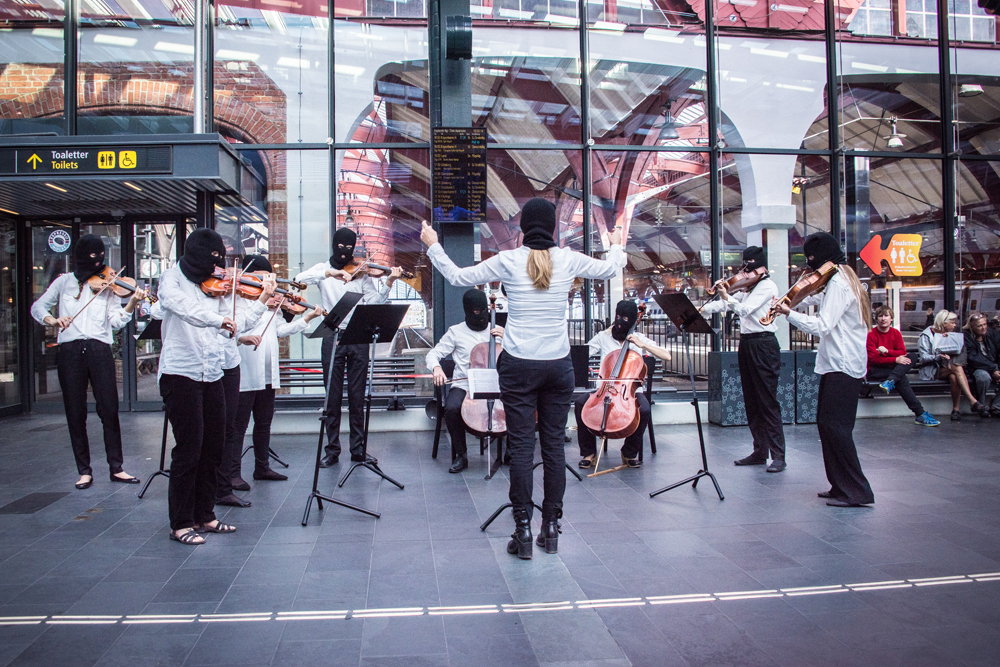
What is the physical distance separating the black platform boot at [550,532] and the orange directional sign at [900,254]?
7.13 m

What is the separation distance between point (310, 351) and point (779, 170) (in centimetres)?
633

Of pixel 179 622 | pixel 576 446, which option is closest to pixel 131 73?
pixel 576 446

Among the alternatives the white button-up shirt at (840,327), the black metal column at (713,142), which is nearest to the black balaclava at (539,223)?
the white button-up shirt at (840,327)

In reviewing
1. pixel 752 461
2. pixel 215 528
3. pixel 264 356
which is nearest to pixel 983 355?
pixel 752 461

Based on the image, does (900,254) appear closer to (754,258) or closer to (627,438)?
(754,258)

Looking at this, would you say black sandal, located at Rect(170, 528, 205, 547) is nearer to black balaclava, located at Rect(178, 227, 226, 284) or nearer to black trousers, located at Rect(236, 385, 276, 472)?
black trousers, located at Rect(236, 385, 276, 472)

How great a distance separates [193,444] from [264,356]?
144 centimetres

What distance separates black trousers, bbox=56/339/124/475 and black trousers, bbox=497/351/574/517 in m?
3.50

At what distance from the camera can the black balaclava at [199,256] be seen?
12.8ft

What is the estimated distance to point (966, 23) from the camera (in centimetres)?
911

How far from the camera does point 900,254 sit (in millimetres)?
8953

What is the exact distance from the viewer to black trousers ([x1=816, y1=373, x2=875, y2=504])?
463cm

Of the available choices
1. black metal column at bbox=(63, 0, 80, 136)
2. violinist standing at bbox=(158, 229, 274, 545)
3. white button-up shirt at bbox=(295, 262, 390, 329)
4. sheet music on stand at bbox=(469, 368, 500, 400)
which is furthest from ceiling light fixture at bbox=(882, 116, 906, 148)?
black metal column at bbox=(63, 0, 80, 136)

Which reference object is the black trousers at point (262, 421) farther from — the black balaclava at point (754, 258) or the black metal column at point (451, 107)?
the black balaclava at point (754, 258)
